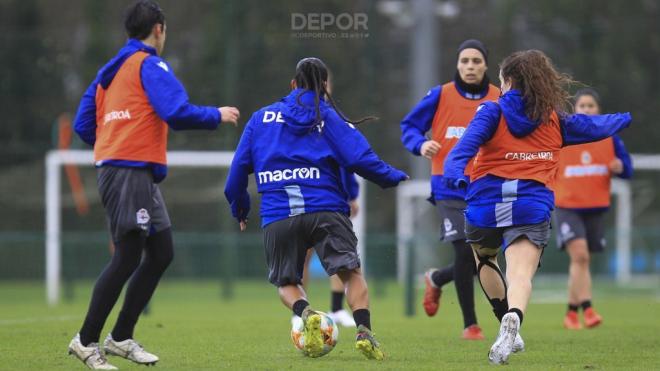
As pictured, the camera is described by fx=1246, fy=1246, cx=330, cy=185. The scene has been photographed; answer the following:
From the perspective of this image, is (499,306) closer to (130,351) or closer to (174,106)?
(130,351)

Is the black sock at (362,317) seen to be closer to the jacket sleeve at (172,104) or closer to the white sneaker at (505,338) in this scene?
the white sneaker at (505,338)

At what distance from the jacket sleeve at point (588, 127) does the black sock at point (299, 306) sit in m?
1.88

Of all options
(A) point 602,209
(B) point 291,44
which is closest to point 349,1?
(B) point 291,44

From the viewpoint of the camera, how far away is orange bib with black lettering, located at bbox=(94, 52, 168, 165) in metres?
7.08

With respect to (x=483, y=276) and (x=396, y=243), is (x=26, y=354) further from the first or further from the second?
(x=396, y=243)

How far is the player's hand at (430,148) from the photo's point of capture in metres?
8.90

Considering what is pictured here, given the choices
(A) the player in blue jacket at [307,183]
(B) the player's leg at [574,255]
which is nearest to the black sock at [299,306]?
(A) the player in blue jacket at [307,183]

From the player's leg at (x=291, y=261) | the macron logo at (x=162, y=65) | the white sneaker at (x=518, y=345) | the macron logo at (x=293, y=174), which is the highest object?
the macron logo at (x=162, y=65)

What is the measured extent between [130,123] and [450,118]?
3320mm

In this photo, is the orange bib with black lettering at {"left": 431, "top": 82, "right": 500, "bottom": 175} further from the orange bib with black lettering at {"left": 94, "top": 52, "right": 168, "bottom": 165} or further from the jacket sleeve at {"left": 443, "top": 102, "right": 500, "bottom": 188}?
the orange bib with black lettering at {"left": 94, "top": 52, "right": 168, "bottom": 165}

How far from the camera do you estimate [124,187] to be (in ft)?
23.1

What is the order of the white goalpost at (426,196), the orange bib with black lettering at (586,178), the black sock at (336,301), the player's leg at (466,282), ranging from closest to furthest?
the player's leg at (466,282)
the black sock at (336,301)
the orange bib with black lettering at (586,178)
the white goalpost at (426,196)

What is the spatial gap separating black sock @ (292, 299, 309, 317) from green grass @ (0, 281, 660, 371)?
11.7 inches

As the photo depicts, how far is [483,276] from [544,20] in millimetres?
12143
